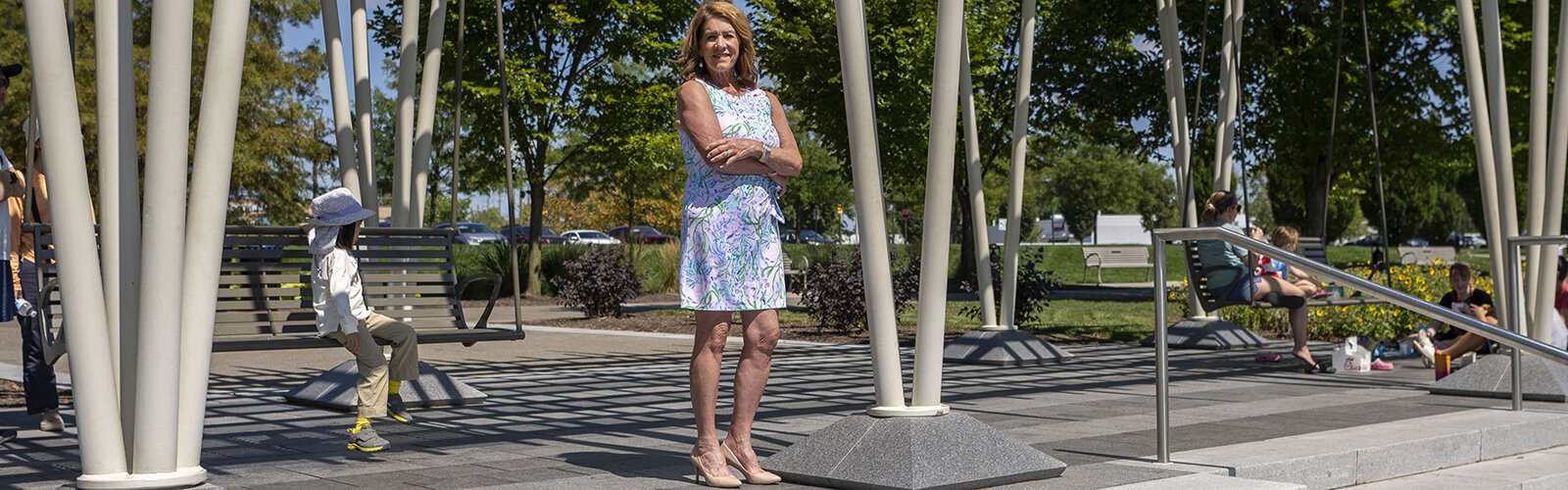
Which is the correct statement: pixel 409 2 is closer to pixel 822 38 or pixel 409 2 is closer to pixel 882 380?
pixel 882 380

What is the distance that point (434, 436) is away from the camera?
7461 millimetres

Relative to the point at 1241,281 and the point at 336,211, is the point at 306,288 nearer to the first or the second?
the point at 336,211

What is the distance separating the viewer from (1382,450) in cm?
670

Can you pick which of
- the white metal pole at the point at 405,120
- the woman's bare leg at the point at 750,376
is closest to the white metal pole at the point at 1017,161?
the white metal pole at the point at 405,120

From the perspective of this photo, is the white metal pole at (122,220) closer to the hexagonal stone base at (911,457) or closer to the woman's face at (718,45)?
the woman's face at (718,45)

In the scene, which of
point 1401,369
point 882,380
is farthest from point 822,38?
point 882,380

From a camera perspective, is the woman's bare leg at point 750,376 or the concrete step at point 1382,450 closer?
the woman's bare leg at point 750,376

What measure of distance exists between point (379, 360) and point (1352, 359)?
283 inches

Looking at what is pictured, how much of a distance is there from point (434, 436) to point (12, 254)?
2184mm

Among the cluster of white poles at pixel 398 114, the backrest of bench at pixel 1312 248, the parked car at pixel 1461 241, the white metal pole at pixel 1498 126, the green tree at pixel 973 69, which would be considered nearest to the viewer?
the cluster of white poles at pixel 398 114

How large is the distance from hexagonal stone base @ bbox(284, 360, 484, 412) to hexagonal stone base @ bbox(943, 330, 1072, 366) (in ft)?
14.4

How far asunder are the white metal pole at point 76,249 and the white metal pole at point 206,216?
186 mm

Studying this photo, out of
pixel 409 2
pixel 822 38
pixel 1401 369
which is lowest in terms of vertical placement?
pixel 1401 369

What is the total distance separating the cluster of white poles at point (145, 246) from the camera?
4090 millimetres
